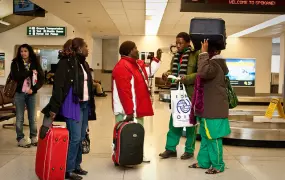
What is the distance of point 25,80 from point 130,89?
2129mm

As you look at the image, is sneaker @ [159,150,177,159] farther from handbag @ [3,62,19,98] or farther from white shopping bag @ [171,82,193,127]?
handbag @ [3,62,19,98]

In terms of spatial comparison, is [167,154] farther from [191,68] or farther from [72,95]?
[72,95]

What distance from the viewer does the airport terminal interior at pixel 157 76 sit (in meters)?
4.81

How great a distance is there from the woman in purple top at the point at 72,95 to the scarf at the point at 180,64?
1.40 m

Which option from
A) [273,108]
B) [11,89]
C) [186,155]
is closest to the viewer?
[186,155]

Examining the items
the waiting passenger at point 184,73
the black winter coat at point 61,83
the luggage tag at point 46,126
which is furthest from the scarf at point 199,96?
the luggage tag at point 46,126

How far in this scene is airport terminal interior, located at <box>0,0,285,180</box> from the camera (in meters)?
4.81

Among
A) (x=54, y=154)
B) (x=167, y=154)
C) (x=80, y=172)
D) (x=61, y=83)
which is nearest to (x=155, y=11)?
(x=167, y=154)

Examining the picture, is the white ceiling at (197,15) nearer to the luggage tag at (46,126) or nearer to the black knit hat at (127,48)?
the black knit hat at (127,48)

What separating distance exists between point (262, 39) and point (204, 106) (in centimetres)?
1791

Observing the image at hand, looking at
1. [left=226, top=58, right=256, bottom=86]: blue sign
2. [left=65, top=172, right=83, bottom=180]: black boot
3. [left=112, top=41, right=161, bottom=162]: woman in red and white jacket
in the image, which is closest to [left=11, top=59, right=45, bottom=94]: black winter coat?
[left=112, top=41, right=161, bottom=162]: woman in red and white jacket

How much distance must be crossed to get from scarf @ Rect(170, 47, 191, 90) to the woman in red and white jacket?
0.54 metres

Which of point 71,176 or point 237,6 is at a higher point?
point 237,6

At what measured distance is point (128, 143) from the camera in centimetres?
447
